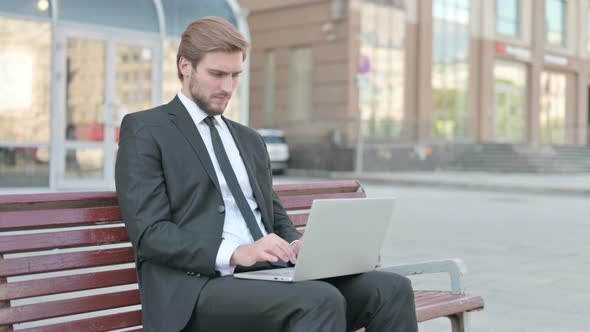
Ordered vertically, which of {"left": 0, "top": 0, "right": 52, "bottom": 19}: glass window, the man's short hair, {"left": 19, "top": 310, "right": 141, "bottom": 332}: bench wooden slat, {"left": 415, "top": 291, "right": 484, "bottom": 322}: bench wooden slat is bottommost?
{"left": 415, "top": 291, "right": 484, "bottom": 322}: bench wooden slat

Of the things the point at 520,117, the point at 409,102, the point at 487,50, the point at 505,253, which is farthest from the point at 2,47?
the point at 520,117

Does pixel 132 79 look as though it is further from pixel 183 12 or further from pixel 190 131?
pixel 190 131

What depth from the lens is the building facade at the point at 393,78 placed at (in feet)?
99.0

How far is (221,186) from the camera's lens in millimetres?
3016

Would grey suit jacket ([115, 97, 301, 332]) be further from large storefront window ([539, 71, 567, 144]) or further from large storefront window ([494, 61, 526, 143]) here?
large storefront window ([539, 71, 567, 144])

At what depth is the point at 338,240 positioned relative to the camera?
283 cm

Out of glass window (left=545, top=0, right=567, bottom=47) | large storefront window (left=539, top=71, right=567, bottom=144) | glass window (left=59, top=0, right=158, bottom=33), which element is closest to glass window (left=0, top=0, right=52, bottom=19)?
glass window (left=59, top=0, right=158, bottom=33)

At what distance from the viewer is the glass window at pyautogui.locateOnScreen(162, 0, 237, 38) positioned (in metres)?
15.4

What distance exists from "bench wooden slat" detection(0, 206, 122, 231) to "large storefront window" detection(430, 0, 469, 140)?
100 feet

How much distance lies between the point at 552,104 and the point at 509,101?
4.74 metres

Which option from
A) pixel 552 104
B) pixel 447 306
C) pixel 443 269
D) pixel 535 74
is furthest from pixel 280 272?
pixel 552 104

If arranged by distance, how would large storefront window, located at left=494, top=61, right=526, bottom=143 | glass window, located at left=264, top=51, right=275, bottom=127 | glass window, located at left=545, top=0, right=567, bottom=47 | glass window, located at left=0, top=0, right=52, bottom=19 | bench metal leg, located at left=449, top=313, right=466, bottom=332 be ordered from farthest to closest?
1. glass window, located at left=545, top=0, right=567, bottom=47
2. large storefront window, located at left=494, top=61, right=526, bottom=143
3. glass window, located at left=264, top=51, right=275, bottom=127
4. glass window, located at left=0, top=0, right=52, bottom=19
5. bench metal leg, located at left=449, top=313, right=466, bottom=332

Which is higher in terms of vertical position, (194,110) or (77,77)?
(77,77)

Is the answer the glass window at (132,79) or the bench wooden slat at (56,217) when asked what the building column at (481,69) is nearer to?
the glass window at (132,79)
